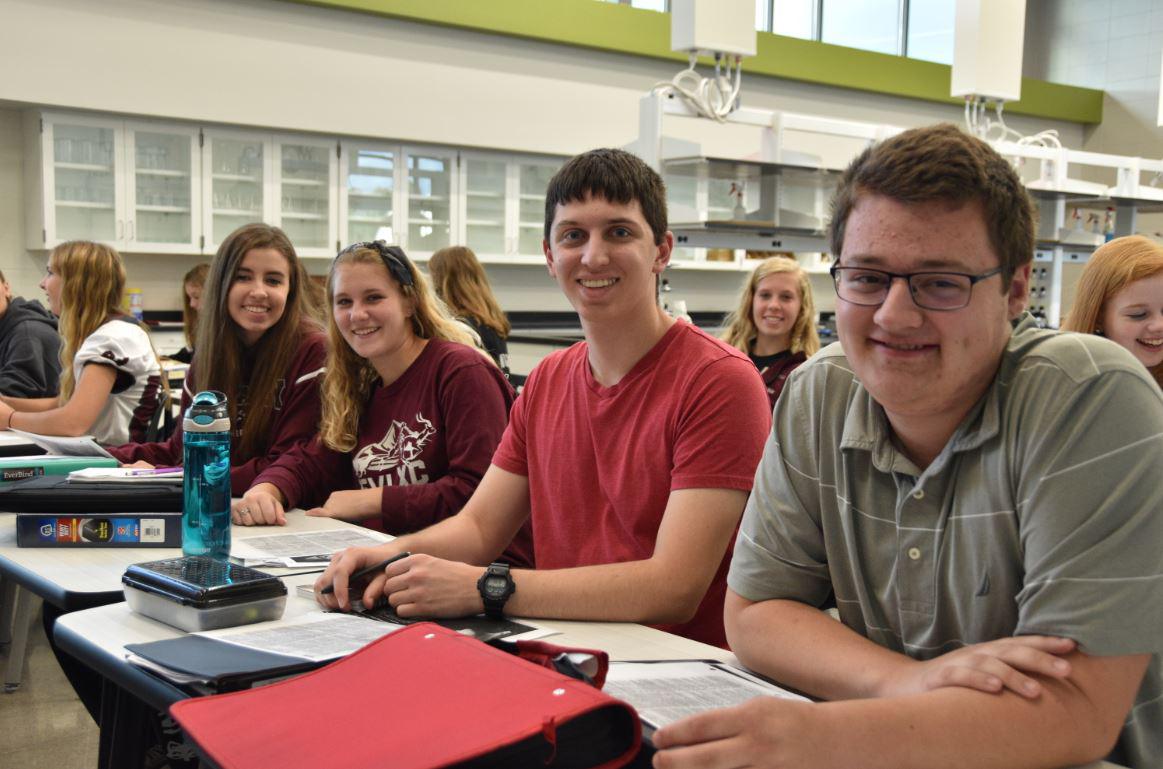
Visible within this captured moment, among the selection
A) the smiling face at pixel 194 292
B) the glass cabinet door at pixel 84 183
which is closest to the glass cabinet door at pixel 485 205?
the glass cabinet door at pixel 84 183

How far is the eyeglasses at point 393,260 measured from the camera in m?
2.64

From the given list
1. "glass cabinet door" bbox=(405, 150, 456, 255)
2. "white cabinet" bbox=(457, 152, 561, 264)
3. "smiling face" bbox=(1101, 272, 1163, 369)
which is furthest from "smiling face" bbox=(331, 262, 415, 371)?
"white cabinet" bbox=(457, 152, 561, 264)

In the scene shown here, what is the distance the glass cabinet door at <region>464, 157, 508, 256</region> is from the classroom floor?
5.29m

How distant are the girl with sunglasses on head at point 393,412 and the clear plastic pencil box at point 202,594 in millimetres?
832

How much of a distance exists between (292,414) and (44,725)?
45.2 inches

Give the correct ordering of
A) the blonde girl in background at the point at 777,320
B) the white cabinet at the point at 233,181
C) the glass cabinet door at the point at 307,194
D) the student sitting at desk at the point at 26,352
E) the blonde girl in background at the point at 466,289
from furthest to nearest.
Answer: the glass cabinet door at the point at 307,194
the white cabinet at the point at 233,181
the blonde girl in background at the point at 466,289
the blonde girl in background at the point at 777,320
the student sitting at desk at the point at 26,352

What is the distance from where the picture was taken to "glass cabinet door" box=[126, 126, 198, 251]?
687cm

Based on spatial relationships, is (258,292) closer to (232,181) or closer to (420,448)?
(420,448)

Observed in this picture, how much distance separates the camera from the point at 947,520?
1.21 meters

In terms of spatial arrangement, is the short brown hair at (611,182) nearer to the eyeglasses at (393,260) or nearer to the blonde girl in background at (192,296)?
the eyeglasses at (393,260)

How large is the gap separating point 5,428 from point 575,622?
9.61 ft

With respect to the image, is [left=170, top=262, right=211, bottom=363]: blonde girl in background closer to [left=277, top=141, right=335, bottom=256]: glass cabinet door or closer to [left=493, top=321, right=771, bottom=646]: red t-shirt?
[left=277, top=141, right=335, bottom=256]: glass cabinet door

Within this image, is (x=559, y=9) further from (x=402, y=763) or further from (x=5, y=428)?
(x=402, y=763)

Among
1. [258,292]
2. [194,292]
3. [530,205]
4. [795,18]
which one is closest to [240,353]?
[258,292]
